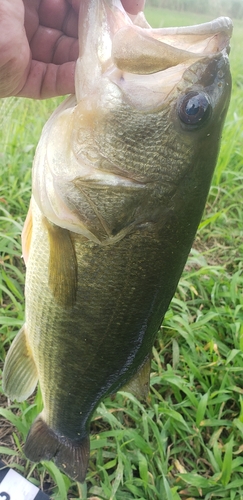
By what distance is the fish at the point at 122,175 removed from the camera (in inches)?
47.9

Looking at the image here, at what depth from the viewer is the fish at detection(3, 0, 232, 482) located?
1.22 meters

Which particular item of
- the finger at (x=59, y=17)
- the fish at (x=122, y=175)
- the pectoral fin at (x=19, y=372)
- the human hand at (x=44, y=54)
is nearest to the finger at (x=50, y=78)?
the human hand at (x=44, y=54)

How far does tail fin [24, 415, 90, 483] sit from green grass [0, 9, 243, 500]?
132 millimetres

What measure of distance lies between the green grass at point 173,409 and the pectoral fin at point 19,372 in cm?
24

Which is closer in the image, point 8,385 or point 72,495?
point 8,385

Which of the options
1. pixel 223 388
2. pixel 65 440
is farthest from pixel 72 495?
pixel 223 388

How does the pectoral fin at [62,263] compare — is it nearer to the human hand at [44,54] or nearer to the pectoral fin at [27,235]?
the pectoral fin at [27,235]

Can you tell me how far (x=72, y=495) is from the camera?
6.14ft

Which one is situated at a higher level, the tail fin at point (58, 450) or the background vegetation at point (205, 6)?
the background vegetation at point (205, 6)

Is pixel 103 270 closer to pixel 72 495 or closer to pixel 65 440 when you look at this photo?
pixel 65 440

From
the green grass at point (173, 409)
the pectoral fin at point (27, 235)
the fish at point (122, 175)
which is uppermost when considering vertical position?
the fish at point (122, 175)

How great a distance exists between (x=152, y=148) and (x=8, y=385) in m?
1.11

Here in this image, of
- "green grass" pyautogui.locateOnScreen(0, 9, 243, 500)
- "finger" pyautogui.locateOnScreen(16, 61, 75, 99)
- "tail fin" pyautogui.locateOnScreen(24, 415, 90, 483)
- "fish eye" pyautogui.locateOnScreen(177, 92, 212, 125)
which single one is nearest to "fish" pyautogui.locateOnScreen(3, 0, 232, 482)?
"fish eye" pyautogui.locateOnScreen(177, 92, 212, 125)

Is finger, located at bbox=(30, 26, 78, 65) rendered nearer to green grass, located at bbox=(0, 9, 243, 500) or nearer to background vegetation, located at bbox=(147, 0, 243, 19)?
green grass, located at bbox=(0, 9, 243, 500)
